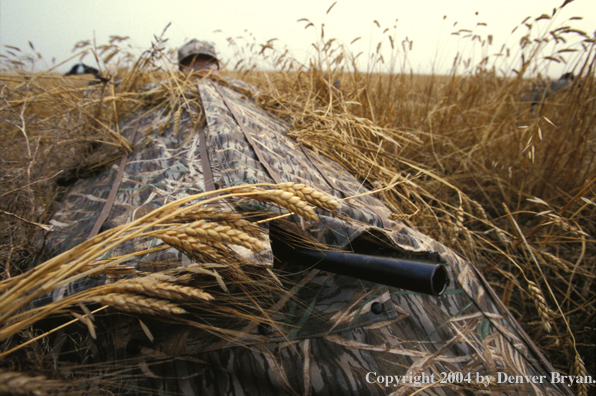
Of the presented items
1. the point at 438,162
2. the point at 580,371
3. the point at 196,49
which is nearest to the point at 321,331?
the point at 580,371

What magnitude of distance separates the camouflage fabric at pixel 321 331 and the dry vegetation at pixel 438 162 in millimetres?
160

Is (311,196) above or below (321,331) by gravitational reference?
above

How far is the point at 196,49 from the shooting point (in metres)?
2.79

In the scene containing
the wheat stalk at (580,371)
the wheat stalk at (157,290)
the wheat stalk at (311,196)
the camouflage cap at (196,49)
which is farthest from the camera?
the camouflage cap at (196,49)

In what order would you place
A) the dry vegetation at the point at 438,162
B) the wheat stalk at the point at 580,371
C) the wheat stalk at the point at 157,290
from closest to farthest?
the wheat stalk at the point at 157,290 → the wheat stalk at the point at 580,371 → the dry vegetation at the point at 438,162

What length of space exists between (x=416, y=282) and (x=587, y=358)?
1452mm

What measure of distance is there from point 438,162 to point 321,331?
1.67 m

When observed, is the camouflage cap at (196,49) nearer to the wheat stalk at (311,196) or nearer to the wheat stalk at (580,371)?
the wheat stalk at (311,196)

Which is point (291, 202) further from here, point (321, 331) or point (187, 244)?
point (321, 331)

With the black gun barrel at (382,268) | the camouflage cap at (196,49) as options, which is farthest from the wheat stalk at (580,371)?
the camouflage cap at (196,49)

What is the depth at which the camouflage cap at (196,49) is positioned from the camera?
2.75 metres

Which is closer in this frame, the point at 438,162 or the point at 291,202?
the point at 291,202

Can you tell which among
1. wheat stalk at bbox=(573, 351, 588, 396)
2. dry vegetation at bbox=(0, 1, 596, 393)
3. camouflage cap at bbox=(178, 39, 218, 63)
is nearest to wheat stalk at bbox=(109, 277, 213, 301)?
dry vegetation at bbox=(0, 1, 596, 393)

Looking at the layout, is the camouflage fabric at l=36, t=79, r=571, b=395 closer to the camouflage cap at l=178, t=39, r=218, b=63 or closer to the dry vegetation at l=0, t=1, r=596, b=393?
the dry vegetation at l=0, t=1, r=596, b=393
